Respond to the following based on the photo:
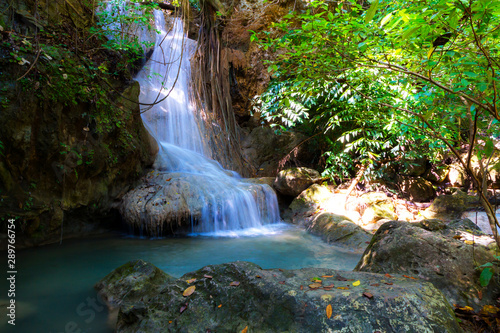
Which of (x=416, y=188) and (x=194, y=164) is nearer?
(x=194, y=164)

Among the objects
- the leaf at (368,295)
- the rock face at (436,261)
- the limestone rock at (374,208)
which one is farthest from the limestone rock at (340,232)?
the leaf at (368,295)

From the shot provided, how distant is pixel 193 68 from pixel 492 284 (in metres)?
9.02

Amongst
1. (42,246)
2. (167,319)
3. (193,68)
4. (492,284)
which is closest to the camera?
(167,319)

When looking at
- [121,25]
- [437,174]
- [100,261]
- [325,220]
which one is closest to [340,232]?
[325,220]

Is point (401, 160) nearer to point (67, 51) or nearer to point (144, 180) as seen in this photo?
point (144, 180)

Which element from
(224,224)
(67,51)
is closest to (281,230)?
(224,224)

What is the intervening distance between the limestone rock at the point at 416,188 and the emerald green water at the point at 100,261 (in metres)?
4.11

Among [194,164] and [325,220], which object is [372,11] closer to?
[325,220]

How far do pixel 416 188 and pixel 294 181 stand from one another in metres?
3.84

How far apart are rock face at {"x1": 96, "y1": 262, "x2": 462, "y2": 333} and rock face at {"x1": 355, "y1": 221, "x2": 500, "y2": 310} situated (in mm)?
557

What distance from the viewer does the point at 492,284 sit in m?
2.05

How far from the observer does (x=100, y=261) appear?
13.1 ft

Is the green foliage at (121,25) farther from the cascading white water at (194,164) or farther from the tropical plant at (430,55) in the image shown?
the tropical plant at (430,55)

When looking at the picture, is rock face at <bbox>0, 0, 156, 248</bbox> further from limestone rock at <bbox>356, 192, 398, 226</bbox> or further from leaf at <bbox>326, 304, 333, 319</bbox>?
limestone rock at <bbox>356, 192, 398, 226</bbox>
